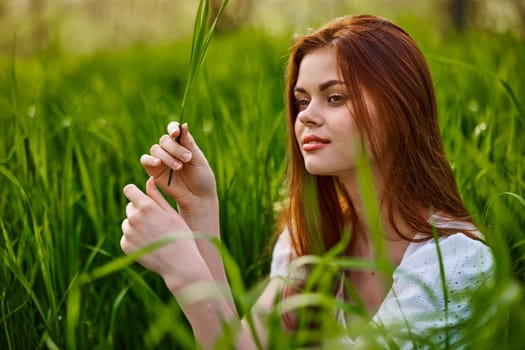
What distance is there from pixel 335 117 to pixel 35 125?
0.82 m

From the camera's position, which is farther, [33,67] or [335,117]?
[33,67]

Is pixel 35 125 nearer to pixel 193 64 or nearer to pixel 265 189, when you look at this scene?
pixel 265 189

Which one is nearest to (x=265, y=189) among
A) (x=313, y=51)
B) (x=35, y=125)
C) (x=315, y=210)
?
(x=315, y=210)

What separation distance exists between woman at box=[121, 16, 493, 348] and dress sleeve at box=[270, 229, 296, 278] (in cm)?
12

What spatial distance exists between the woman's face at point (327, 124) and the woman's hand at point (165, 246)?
0.25 m

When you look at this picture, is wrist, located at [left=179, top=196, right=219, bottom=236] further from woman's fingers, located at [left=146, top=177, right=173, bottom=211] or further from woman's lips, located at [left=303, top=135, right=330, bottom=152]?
woman's lips, located at [left=303, top=135, right=330, bottom=152]

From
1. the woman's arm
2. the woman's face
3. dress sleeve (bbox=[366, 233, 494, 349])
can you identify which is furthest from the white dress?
the woman's arm

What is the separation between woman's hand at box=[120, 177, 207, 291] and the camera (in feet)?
3.49

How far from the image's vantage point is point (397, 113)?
119 centimetres

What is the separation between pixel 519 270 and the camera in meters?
1.18

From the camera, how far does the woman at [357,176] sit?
3.54 ft

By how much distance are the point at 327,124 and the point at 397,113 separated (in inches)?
4.7

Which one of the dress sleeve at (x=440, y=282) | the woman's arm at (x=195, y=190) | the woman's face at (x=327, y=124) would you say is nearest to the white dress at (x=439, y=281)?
the dress sleeve at (x=440, y=282)

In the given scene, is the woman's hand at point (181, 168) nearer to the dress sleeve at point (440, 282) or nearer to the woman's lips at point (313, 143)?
the woman's lips at point (313, 143)
